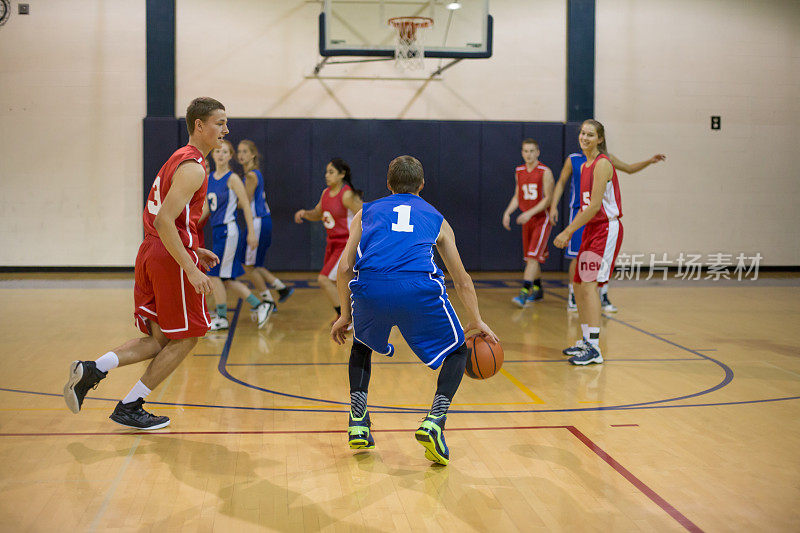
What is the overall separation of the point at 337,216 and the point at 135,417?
3.28 metres

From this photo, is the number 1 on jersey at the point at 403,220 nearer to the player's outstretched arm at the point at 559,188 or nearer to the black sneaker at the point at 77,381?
the black sneaker at the point at 77,381

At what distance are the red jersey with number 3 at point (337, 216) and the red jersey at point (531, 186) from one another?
2.67 m

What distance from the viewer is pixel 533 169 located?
877 centimetres

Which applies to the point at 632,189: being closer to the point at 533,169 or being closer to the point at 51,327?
the point at 533,169

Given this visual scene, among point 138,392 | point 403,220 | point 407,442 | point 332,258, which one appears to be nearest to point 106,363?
point 138,392

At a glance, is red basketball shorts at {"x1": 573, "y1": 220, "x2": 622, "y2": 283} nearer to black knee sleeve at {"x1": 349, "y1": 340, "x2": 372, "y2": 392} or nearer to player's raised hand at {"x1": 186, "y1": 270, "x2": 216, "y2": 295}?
black knee sleeve at {"x1": 349, "y1": 340, "x2": 372, "y2": 392}

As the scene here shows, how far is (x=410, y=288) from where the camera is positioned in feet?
11.2

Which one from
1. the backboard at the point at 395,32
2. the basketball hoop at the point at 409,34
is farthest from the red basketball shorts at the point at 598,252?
the basketball hoop at the point at 409,34

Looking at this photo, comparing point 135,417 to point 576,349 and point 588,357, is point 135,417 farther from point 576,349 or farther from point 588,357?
point 576,349

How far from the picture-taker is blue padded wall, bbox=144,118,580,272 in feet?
38.5

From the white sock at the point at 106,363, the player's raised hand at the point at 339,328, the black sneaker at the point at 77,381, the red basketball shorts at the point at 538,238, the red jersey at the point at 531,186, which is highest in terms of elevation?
the red jersey at the point at 531,186

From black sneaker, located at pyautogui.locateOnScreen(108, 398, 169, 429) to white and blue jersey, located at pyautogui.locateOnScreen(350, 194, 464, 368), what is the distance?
126cm

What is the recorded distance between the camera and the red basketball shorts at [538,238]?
28.4 feet

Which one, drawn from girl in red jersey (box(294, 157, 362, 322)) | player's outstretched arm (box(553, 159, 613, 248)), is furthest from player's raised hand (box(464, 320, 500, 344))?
girl in red jersey (box(294, 157, 362, 322))
